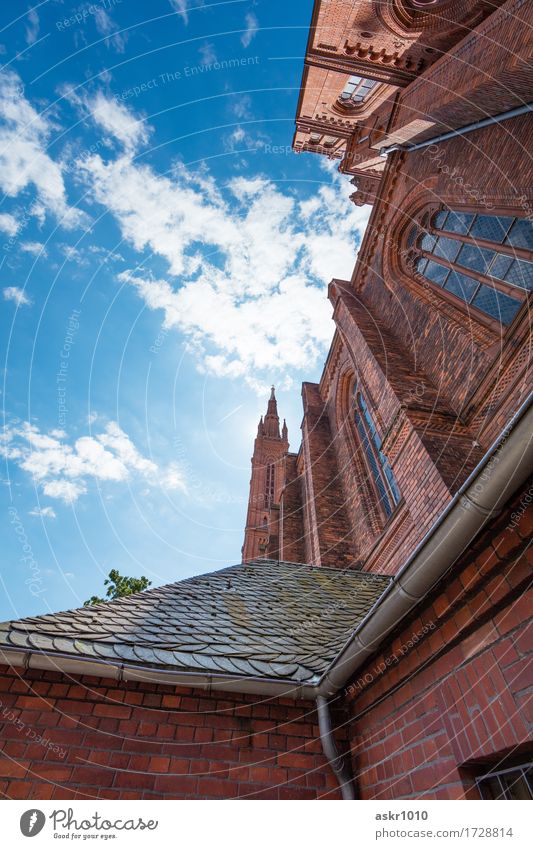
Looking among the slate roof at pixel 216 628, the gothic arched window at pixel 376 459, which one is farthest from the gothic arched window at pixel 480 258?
the slate roof at pixel 216 628

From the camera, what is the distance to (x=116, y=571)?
18.4 m

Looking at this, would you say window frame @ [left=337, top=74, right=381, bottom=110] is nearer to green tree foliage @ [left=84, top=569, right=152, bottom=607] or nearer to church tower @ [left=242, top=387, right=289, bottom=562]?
church tower @ [left=242, top=387, right=289, bottom=562]

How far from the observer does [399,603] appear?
2.30 m

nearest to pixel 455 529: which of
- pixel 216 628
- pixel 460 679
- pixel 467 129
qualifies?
pixel 460 679

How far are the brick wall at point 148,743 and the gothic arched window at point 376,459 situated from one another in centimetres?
553

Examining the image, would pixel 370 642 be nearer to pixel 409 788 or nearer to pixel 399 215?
pixel 409 788

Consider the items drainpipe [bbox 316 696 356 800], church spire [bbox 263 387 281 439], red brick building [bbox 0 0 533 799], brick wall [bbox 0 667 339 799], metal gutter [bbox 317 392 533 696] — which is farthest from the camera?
church spire [bbox 263 387 281 439]

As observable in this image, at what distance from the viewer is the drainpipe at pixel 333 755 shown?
106 inches

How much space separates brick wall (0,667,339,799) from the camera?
2490 mm

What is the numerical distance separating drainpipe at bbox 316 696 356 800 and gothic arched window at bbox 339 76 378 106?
60.5 feet

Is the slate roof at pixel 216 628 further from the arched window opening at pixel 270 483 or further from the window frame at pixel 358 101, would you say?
the arched window opening at pixel 270 483

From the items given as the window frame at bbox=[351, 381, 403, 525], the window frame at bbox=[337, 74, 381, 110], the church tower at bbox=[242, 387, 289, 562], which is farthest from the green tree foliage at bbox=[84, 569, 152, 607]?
the window frame at bbox=[337, 74, 381, 110]

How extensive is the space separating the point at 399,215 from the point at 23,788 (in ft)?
38.6

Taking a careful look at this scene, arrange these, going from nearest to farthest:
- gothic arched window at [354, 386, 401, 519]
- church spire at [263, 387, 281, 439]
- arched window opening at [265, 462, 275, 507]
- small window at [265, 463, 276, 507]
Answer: gothic arched window at [354, 386, 401, 519]
arched window opening at [265, 462, 275, 507]
small window at [265, 463, 276, 507]
church spire at [263, 387, 281, 439]
